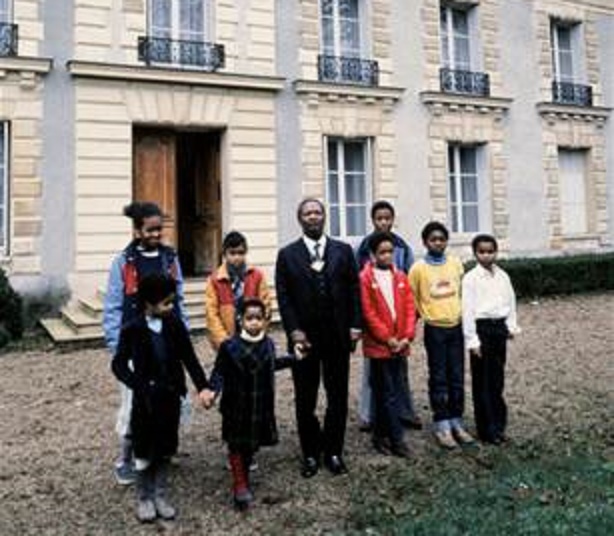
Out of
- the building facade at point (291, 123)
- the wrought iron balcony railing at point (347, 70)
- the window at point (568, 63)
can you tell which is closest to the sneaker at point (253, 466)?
the building facade at point (291, 123)

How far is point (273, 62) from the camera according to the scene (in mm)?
12297

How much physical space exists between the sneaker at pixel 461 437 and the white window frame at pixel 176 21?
889 centimetres

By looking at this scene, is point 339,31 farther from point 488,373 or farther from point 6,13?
point 488,373

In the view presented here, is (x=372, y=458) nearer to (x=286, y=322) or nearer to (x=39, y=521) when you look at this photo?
(x=286, y=322)

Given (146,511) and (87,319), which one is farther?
(87,319)

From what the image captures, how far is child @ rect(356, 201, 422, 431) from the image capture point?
5477 millimetres

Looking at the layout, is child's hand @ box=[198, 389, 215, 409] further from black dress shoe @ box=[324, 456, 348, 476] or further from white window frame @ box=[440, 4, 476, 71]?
white window frame @ box=[440, 4, 476, 71]

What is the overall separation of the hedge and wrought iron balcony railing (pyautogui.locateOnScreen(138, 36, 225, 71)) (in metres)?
5.71

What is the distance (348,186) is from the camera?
13117 mm

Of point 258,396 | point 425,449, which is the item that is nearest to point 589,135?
point 425,449

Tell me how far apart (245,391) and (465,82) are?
11634 mm

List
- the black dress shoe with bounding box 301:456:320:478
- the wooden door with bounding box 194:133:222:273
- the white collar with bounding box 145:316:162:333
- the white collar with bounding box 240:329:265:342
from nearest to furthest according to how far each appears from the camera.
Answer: the white collar with bounding box 145:316:162:333
the white collar with bounding box 240:329:265:342
the black dress shoe with bounding box 301:456:320:478
the wooden door with bounding box 194:133:222:273

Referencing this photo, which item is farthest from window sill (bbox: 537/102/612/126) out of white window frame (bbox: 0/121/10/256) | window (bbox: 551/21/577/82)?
white window frame (bbox: 0/121/10/256)

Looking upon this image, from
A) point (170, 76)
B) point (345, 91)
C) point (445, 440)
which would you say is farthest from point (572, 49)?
point (445, 440)
